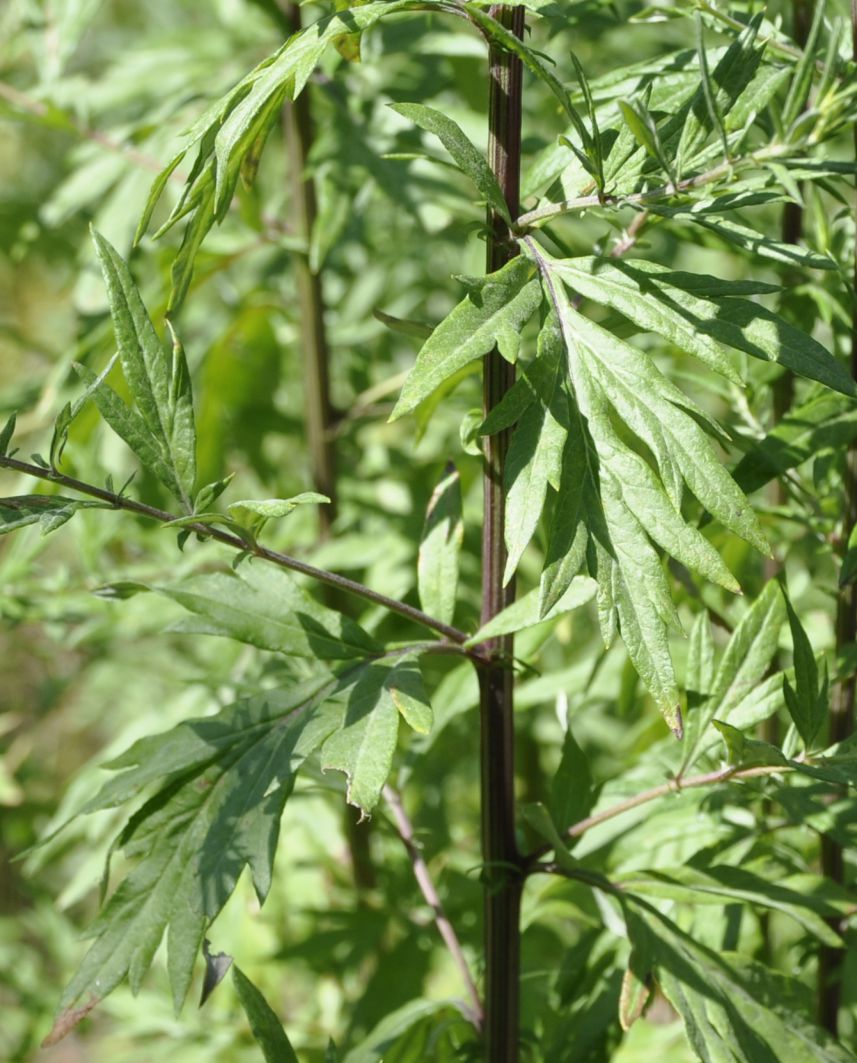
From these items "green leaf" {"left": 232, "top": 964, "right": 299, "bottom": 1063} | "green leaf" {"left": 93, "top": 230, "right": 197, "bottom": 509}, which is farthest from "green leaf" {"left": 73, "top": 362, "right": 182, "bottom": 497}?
"green leaf" {"left": 232, "top": 964, "right": 299, "bottom": 1063}

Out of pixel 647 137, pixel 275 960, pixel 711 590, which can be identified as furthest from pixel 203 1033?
pixel 647 137

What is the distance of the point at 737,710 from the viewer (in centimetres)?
84

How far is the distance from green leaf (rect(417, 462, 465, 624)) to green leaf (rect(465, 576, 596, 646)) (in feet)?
0.19

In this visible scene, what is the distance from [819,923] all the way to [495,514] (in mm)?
370

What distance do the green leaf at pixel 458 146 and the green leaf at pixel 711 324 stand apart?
3.0 inches

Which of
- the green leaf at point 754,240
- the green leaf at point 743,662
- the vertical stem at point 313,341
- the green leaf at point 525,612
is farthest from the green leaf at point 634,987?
the vertical stem at point 313,341

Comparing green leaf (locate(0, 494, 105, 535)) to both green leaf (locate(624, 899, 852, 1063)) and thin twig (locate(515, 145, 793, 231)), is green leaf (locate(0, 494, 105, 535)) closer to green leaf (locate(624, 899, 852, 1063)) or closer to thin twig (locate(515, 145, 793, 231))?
A: thin twig (locate(515, 145, 793, 231))

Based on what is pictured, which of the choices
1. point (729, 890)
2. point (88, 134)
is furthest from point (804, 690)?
point (88, 134)

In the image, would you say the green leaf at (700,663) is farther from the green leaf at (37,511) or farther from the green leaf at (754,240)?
the green leaf at (37,511)

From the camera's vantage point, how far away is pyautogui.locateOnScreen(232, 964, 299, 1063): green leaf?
800 millimetres

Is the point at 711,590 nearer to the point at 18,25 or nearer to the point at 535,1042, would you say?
the point at 535,1042

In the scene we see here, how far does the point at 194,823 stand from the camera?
77cm

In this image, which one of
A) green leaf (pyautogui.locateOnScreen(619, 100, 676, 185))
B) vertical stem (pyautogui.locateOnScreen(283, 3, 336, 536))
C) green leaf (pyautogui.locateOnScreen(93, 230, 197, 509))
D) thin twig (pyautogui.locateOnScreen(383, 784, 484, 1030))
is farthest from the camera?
vertical stem (pyautogui.locateOnScreen(283, 3, 336, 536))

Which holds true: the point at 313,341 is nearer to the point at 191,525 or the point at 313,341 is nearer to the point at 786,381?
the point at 786,381
